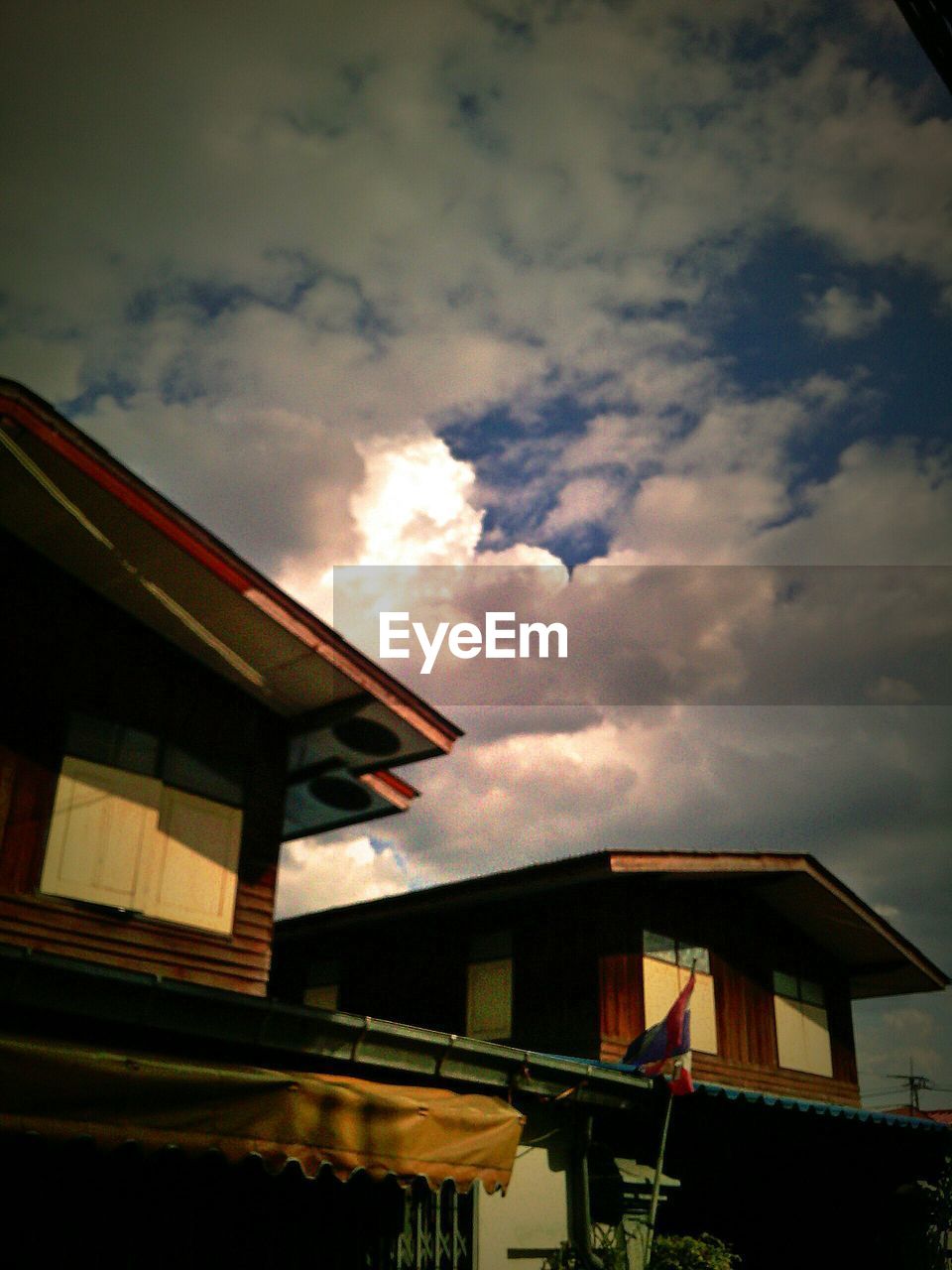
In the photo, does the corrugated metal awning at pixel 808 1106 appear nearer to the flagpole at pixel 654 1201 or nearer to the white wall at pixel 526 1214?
the flagpole at pixel 654 1201

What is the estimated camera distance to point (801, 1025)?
18.6 meters

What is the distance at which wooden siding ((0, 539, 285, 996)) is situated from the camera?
30.1ft

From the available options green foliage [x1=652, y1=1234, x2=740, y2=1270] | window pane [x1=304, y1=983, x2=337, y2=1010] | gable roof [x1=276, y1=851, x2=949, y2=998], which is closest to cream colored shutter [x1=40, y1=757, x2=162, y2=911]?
green foliage [x1=652, y1=1234, x2=740, y2=1270]

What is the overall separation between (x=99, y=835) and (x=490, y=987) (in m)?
8.51

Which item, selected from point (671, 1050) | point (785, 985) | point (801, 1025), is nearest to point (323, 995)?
point (785, 985)

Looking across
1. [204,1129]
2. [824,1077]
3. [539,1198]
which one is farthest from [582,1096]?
[824,1077]

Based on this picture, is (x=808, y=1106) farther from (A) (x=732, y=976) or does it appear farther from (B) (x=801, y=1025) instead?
(B) (x=801, y=1025)

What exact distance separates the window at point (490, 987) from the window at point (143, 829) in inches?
270

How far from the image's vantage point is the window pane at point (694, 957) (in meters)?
16.1

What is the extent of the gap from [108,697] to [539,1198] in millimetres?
6163

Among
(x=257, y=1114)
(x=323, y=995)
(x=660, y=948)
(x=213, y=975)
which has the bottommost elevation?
(x=257, y=1114)

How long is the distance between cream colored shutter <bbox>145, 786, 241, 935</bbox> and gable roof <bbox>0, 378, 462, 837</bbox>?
1.47 meters

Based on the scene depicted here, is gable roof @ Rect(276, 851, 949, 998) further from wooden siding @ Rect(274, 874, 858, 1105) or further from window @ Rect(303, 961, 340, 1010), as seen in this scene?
window @ Rect(303, 961, 340, 1010)

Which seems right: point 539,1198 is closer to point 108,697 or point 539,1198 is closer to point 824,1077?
point 108,697
